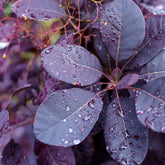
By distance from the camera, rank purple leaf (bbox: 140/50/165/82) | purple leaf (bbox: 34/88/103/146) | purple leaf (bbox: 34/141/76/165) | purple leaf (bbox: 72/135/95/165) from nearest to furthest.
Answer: purple leaf (bbox: 34/88/103/146)
purple leaf (bbox: 140/50/165/82)
purple leaf (bbox: 34/141/76/165)
purple leaf (bbox: 72/135/95/165)

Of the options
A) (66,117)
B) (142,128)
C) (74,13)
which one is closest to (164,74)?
(142,128)

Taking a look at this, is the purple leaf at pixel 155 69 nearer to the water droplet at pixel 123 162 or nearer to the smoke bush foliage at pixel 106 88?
the smoke bush foliage at pixel 106 88

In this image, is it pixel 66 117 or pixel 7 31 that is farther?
pixel 7 31

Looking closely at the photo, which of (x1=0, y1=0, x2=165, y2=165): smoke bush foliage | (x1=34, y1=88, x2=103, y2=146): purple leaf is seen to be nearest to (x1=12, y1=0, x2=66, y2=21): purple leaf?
(x1=0, y1=0, x2=165, y2=165): smoke bush foliage

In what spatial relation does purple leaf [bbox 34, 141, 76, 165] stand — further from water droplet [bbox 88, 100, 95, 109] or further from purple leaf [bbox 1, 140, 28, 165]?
water droplet [bbox 88, 100, 95, 109]

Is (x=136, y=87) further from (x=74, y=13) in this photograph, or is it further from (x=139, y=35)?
(x=74, y=13)

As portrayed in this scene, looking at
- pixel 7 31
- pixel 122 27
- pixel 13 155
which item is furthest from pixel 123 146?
pixel 7 31

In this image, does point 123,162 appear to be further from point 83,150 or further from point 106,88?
point 83,150
